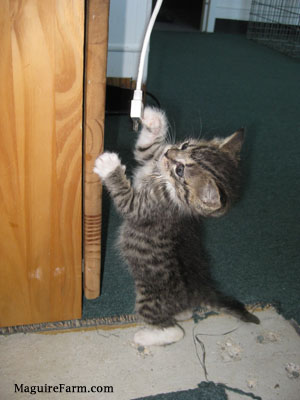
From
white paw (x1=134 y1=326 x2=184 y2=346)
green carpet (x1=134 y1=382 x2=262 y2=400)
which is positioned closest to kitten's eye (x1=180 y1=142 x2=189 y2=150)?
white paw (x1=134 y1=326 x2=184 y2=346)

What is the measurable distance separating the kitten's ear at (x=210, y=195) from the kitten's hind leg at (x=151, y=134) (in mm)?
335

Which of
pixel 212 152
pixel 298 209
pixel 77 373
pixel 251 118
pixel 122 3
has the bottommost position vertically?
pixel 77 373

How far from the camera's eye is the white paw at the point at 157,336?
4.10ft

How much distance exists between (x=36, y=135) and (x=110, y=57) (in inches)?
74.0

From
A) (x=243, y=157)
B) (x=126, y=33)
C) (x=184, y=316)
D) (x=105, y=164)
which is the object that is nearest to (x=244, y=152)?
(x=243, y=157)

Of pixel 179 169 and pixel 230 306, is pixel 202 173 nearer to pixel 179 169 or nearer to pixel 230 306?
pixel 179 169

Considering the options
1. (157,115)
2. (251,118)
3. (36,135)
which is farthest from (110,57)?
(36,135)

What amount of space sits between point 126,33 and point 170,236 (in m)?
1.87

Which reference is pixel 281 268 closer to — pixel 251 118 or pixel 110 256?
pixel 110 256

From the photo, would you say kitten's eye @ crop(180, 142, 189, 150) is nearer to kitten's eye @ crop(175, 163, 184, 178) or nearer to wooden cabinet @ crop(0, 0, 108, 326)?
kitten's eye @ crop(175, 163, 184, 178)

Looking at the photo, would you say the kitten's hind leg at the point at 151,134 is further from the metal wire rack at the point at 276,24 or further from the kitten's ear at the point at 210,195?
the metal wire rack at the point at 276,24

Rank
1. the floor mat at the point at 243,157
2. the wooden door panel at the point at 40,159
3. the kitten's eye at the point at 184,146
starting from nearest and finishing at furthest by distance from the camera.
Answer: the wooden door panel at the point at 40,159 → the kitten's eye at the point at 184,146 → the floor mat at the point at 243,157

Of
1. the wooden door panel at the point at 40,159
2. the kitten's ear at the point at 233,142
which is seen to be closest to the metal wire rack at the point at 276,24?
the kitten's ear at the point at 233,142

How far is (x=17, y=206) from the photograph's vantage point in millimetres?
1065
